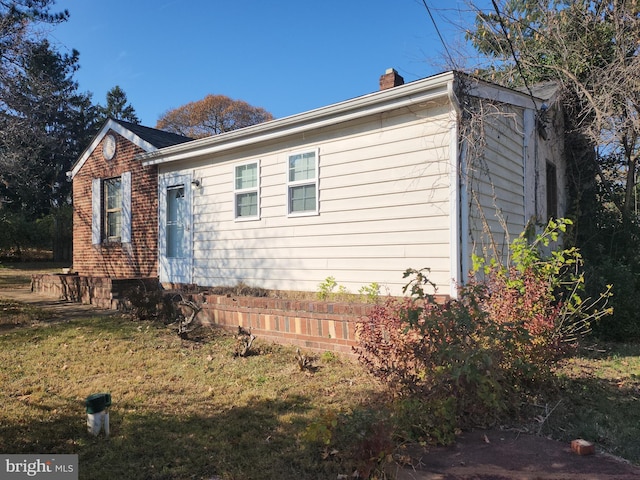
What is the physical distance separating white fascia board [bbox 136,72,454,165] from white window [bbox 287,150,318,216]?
48cm

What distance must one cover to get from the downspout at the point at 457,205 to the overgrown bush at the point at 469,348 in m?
1.42

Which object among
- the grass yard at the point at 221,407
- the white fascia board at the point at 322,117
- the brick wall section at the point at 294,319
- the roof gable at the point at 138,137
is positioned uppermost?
the roof gable at the point at 138,137

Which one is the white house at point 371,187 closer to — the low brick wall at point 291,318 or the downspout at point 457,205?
the downspout at point 457,205

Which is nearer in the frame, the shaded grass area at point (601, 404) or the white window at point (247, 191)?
the shaded grass area at point (601, 404)

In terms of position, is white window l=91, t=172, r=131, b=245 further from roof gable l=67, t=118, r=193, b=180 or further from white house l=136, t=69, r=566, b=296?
white house l=136, t=69, r=566, b=296

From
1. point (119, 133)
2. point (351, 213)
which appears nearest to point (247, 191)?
point (351, 213)

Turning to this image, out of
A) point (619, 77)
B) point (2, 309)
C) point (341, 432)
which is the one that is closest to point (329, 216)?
point (341, 432)

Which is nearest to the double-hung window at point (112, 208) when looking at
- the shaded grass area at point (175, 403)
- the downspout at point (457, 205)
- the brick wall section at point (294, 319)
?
the shaded grass area at point (175, 403)

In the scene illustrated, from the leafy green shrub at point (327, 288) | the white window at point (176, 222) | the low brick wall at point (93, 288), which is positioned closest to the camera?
the leafy green shrub at point (327, 288)

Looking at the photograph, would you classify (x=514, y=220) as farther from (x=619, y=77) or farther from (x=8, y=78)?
(x=8, y=78)

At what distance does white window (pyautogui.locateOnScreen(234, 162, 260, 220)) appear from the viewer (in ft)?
26.9

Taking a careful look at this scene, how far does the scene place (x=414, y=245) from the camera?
20.4 feet

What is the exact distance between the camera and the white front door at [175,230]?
31.2 ft

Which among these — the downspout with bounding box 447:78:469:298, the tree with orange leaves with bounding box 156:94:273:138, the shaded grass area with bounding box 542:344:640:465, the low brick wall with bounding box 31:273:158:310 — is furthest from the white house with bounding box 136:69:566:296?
the tree with orange leaves with bounding box 156:94:273:138
